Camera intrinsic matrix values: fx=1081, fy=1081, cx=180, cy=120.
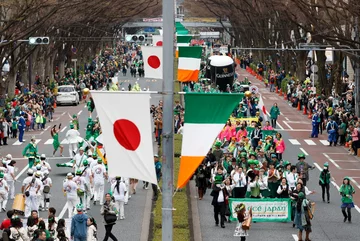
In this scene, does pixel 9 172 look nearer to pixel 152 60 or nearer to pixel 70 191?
pixel 70 191

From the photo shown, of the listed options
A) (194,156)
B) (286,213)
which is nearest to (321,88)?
(286,213)

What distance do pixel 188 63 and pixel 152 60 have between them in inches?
240

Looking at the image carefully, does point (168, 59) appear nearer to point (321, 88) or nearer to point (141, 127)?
point (141, 127)

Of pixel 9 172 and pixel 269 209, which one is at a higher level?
pixel 9 172

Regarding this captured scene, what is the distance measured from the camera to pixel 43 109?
58.3 m

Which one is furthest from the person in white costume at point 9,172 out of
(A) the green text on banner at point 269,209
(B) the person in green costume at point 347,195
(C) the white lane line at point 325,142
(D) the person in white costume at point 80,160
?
(C) the white lane line at point 325,142

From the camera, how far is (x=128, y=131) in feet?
39.7

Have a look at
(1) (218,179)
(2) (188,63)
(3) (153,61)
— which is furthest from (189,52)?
(1) (218,179)

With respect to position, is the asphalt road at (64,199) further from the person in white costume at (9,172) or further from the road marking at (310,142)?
the road marking at (310,142)

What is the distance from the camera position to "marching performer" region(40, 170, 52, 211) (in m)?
28.4

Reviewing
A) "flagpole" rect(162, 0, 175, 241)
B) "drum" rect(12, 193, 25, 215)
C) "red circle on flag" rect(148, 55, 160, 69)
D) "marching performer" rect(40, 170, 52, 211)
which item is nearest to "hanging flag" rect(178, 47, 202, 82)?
"red circle on flag" rect(148, 55, 160, 69)

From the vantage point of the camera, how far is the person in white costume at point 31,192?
90.8 feet

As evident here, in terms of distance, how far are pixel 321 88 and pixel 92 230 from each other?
47183 millimetres

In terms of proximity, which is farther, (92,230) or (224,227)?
(224,227)
